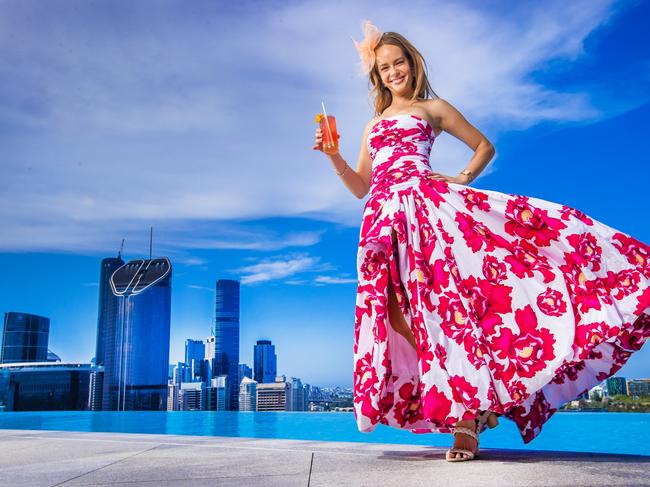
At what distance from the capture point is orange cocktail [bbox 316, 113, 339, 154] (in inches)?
90.0

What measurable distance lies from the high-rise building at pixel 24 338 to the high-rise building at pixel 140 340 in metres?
5.40

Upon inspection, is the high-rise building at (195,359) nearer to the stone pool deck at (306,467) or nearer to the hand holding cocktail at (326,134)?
the stone pool deck at (306,467)

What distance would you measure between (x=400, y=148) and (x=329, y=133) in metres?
0.30

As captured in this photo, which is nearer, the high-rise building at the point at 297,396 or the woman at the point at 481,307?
the woman at the point at 481,307

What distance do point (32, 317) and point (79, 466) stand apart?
53.6 m

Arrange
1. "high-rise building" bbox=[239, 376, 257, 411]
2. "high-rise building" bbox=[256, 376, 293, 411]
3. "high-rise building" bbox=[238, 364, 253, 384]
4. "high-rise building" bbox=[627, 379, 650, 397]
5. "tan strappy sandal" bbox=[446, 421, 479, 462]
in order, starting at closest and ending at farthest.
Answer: "tan strappy sandal" bbox=[446, 421, 479, 462] → "high-rise building" bbox=[627, 379, 650, 397] → "high-rise building" bbox=[256, 376, 293, 411] → "high-rise building" bbox=[239, 376, 257, 411] → "high-rise building" bbox=[238, 364, 253, 384]

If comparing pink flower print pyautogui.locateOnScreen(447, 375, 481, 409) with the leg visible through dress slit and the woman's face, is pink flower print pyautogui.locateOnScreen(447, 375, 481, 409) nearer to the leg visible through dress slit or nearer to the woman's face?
the leg visible through dress slit

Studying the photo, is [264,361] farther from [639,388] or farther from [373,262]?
[373,262]

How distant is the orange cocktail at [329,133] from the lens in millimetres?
2285

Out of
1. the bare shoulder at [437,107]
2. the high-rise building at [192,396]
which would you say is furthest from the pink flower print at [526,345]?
the high-rise building at [192,396]

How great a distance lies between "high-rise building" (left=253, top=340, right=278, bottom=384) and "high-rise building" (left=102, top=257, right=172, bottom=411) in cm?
868

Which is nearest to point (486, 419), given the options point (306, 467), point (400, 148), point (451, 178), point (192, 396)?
point (306, 467)

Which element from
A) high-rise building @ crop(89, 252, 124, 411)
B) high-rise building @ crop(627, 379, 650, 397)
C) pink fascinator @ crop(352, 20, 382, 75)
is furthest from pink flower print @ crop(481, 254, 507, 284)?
high-rise building @ crop(89, 252, 124, 411)

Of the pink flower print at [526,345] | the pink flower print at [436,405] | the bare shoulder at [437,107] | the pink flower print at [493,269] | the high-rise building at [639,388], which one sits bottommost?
the high-rise building at [639,388]
